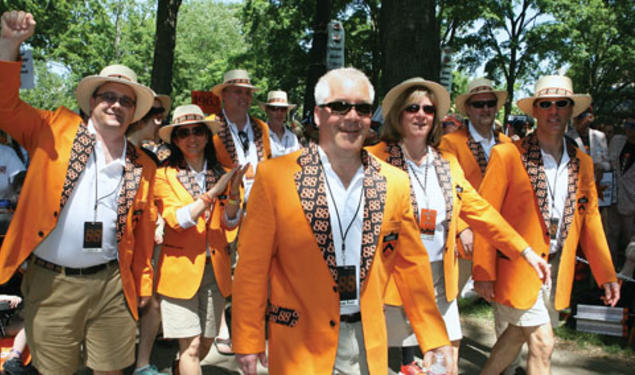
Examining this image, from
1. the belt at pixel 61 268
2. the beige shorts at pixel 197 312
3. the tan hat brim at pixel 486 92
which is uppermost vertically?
the tan hat brim at pixel 486 92

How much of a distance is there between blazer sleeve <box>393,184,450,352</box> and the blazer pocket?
26.6 inches

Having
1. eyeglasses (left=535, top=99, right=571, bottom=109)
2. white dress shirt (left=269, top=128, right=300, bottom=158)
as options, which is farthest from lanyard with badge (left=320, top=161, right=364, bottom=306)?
white dress shirt (left=269, top=128, right=300, bottom=158)

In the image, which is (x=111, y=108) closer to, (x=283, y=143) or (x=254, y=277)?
(x=254, y=277)

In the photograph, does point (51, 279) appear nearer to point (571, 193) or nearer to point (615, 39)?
point (571, 193)

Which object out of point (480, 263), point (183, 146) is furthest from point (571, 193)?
point (183, 146)

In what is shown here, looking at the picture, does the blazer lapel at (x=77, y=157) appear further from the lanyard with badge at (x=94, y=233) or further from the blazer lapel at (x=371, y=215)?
the blazer lapel at (x=371, y=215)

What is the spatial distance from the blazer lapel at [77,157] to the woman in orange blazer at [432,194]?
1869 millimetres

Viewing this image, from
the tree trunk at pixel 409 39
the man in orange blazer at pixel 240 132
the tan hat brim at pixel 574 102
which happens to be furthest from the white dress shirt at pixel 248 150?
the tan hat brim at pixel 574 102

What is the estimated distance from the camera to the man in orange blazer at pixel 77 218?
3.13 metres

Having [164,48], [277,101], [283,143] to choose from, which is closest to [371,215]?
[283,143]

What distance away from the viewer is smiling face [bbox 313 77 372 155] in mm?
2625

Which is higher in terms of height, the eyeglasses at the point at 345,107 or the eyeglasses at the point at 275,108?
the eyeglasses at the point at 275,108

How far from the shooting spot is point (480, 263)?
4.07m

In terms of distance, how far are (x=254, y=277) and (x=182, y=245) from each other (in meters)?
1.87
